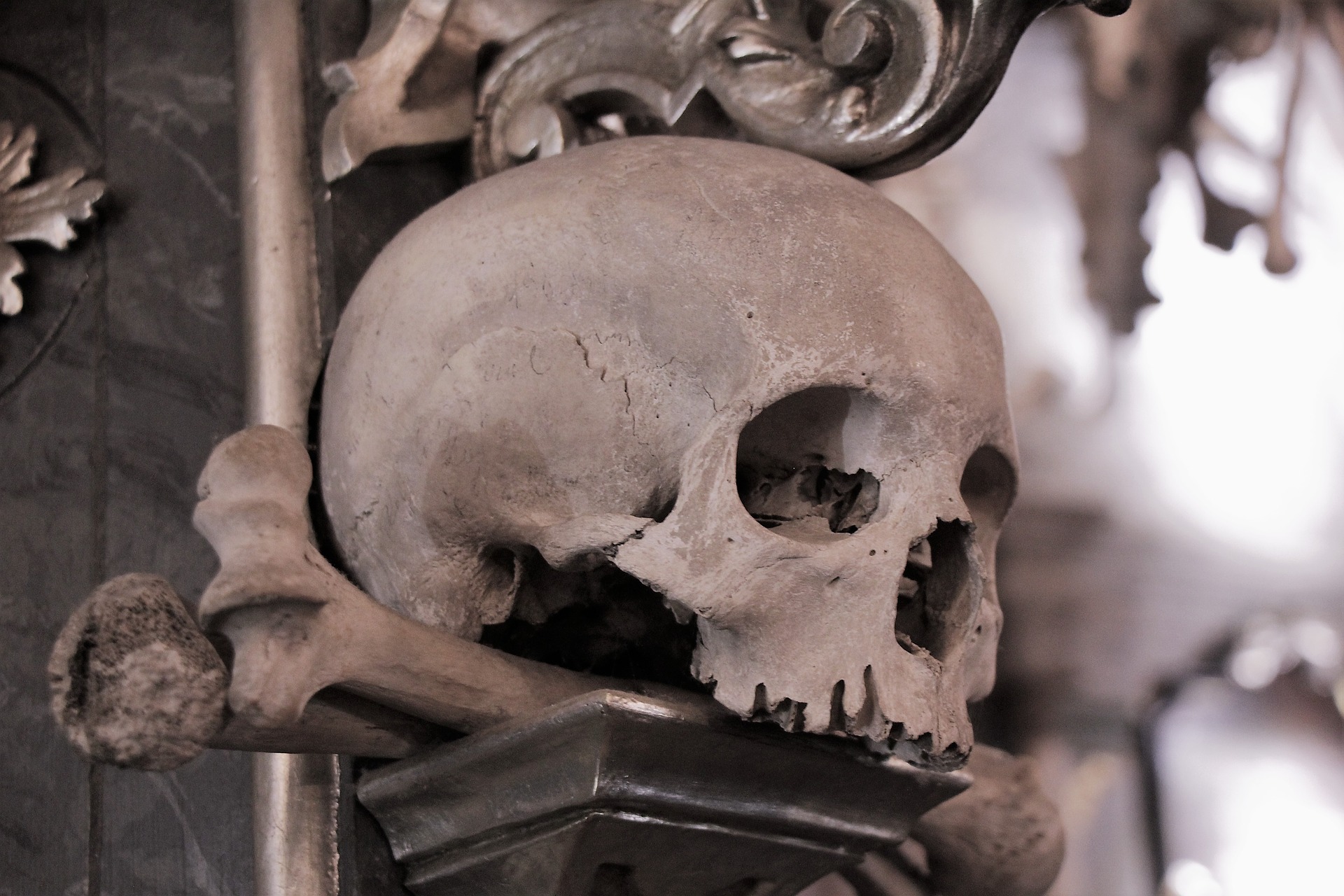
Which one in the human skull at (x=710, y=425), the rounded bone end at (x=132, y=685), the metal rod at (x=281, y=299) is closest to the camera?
the rounded bone end at (x=132, y=685)

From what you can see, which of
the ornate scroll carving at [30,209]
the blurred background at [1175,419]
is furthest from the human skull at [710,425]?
the blurred background at [1175,419]

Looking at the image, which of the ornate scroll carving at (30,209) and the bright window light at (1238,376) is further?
the bright window light at (1238,376)

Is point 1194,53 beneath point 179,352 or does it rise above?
above

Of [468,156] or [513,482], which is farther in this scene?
[468,156]

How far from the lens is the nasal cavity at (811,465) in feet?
2.70

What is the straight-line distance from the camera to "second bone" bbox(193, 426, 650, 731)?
0.67m

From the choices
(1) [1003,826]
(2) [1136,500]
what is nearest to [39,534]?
(1) [1003,826]

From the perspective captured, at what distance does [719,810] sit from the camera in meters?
0.84

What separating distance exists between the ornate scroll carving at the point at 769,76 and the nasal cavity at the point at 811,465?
27cm

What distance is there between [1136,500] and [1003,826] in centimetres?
98

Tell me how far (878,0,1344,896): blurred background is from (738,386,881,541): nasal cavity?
1080mm

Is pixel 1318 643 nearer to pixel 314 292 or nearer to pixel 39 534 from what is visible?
pixel 314 292

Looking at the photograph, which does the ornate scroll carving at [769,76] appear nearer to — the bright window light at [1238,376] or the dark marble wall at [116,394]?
the dark marble wall at [116,394]

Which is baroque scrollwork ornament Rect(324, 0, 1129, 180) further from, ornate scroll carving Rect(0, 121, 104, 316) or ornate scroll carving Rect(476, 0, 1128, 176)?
ornate scroll carving Rect(0, 121, 104, 316)
